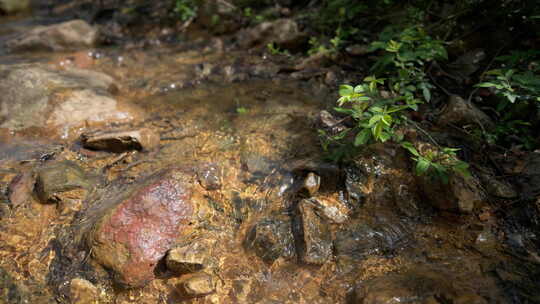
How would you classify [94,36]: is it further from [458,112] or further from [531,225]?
[531,225]

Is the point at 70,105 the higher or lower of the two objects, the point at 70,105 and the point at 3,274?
the higher

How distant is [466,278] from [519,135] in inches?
60.1

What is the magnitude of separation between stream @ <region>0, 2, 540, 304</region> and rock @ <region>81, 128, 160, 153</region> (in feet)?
0.05

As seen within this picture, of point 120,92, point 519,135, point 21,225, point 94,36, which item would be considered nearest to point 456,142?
point 519,135

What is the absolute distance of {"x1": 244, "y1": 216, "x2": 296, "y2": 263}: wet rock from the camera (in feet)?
7.86

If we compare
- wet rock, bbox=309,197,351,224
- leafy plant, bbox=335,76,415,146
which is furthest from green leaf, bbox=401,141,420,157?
wet rock, bbox=309,197,351,224

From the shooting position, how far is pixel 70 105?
12.0 feet

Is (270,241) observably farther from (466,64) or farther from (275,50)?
(275,50)

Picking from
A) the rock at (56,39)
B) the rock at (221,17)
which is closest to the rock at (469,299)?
the rock at (221,17)

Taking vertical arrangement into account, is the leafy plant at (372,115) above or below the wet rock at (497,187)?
above

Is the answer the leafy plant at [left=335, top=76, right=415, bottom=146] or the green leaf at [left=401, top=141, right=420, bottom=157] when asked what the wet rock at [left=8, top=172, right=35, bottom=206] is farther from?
the green leaf at [left=401, top=141, right=420, bottom=157]

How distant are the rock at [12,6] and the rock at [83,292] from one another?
26.8 ft

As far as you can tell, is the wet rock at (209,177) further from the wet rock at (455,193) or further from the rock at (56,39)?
the rock at (56,39)

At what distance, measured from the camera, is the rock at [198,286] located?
7.07 ft
